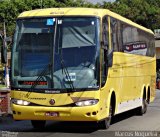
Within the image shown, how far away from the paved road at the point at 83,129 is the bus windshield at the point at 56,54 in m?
1.24

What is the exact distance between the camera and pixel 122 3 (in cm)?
8562

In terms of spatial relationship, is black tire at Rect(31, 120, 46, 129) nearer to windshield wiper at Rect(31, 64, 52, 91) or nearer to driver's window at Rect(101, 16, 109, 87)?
windshield wiper at Rect(31, 64, 52, 91)

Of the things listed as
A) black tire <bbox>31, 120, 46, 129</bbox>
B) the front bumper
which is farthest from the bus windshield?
black tire <bbox>31, 120, 46, 129</bbox>

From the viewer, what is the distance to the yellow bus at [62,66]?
12.8 metres

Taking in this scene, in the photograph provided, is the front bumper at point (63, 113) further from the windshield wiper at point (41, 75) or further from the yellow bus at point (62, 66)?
the windshield wiper at point (41, 75)

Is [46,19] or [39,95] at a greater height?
[46,19]

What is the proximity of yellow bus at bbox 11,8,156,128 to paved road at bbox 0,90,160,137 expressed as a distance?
432 mm

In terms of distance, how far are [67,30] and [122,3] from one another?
73.3m

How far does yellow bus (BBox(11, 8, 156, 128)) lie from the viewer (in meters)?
12.8

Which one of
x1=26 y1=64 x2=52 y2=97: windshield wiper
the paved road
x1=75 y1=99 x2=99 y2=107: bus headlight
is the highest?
x1=26 y1=64 x2=52 y2=97: windshield wiper

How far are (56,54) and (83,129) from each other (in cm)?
262

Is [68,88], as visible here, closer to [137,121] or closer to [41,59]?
[41,59]

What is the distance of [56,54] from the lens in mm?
13125

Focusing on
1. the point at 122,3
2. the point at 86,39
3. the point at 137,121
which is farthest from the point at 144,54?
the point at 122,3
